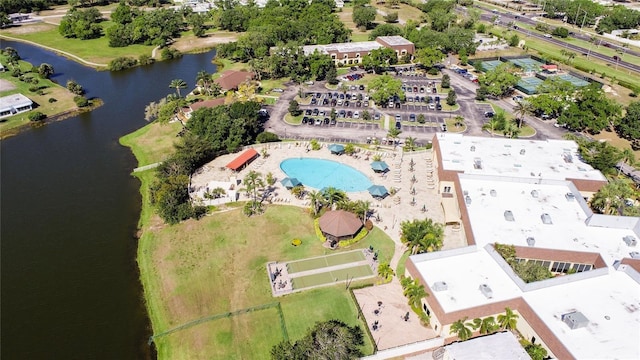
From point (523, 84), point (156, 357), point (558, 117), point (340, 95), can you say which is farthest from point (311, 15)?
point (156, 357)

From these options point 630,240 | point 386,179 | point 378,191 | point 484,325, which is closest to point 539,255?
point 630,240

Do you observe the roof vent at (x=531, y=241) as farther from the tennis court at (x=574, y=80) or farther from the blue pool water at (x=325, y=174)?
the tennis court at (x=574, y=80)

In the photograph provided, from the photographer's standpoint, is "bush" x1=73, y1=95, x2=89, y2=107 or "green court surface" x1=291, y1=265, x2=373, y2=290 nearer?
"green court surface" x1=291, y1=265, x2=373, y2=290

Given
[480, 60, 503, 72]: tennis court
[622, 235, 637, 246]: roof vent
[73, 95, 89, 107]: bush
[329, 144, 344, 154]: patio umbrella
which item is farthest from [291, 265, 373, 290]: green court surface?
[480, 60, 503, 72]: tennis court

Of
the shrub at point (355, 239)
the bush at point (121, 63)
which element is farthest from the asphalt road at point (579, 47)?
the bush at point (121, 63)

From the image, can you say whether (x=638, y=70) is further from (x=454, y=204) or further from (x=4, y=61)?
(x=4, y=61)

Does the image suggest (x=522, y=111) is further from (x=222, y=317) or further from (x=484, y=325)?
(x=222, y=317)

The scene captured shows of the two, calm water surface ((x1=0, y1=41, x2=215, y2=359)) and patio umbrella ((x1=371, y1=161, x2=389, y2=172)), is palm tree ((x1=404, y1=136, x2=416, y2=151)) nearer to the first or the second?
patio umbrella ((x1=371, y1=161, x2=389, y2=172))
